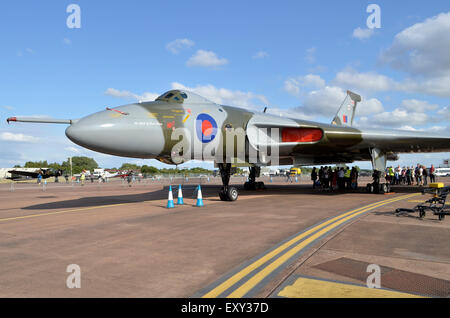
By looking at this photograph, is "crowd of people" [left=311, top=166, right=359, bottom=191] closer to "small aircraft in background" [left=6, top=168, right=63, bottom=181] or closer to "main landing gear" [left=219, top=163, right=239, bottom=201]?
"main landing gear" [left=219, top=163, right=239, bottom=201]

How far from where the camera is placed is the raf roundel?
1044 centimetres

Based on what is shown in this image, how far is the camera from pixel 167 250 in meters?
4.81

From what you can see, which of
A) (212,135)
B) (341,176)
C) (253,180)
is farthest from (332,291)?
(341,176)

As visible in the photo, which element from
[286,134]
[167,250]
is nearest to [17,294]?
[167,250]

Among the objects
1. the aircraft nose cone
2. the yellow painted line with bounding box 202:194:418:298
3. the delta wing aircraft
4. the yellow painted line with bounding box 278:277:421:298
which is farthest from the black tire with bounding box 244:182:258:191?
the yellow painted line with bounding box 278:277:421:298

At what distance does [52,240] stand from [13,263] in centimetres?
143

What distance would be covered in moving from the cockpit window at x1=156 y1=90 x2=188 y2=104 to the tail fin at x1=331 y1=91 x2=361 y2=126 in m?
16.1

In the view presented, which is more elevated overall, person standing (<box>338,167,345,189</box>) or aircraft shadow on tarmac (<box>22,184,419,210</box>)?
person standing (<box>338,167,345,189</box>)

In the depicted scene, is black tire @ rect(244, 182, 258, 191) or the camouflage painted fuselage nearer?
the camouflage painted fuselage

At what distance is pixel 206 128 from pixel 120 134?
332 centimetres

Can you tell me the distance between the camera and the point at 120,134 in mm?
8211

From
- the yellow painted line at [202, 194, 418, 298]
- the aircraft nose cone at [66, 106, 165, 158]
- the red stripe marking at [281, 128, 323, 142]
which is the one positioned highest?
the red stripe marking at [281, 128, 323, 142]

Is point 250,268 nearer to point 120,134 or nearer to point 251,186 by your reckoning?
point 120,134

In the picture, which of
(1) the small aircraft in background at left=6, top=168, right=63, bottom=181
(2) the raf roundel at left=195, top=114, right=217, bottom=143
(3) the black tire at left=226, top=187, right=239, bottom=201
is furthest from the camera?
(1) the small aircraft in background at left=6, top=168, right=63, bottom=181
